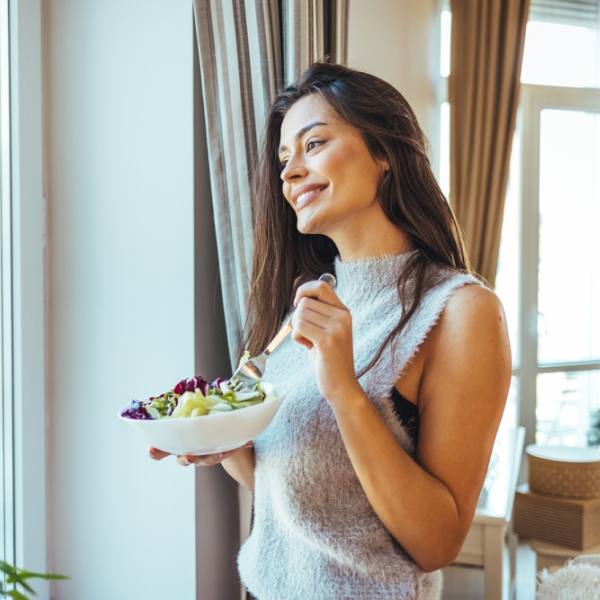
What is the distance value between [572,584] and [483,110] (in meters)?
2.15

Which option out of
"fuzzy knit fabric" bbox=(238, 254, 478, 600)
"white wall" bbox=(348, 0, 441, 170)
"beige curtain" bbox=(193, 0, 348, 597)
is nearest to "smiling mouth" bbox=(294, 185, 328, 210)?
"fuzzy knit fabric" bbox=(238, 254, 478, 600)

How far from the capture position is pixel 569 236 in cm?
326

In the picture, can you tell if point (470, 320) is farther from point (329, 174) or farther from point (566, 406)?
point (566, 406)

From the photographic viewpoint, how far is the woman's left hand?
894 mm

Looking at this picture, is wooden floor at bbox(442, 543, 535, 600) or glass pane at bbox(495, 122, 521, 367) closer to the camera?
wooden floor at bbox(442, 543, 535, 600)

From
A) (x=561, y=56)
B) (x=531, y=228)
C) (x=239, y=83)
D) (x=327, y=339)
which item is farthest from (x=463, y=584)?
(x=561, y=56)

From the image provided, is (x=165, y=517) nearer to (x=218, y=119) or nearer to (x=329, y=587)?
(x=329, y=587)

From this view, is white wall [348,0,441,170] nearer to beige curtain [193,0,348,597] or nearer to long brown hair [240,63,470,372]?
beige curtain [193,0,348,597]

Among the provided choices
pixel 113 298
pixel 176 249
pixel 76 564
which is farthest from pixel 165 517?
pixel 176 249

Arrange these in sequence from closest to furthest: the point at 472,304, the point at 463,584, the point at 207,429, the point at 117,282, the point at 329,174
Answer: the point at 207,429 < the point at 472,304 < the point at 329,174 < the point at 117,282 < the point at 463,584

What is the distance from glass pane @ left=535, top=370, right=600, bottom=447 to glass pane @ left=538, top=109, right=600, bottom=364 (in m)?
0.11

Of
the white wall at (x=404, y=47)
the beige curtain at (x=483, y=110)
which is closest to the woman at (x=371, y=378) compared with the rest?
the white wall at (x=404, y=47)

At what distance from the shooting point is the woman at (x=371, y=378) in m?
0.92

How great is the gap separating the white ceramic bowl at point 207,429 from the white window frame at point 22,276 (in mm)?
924
